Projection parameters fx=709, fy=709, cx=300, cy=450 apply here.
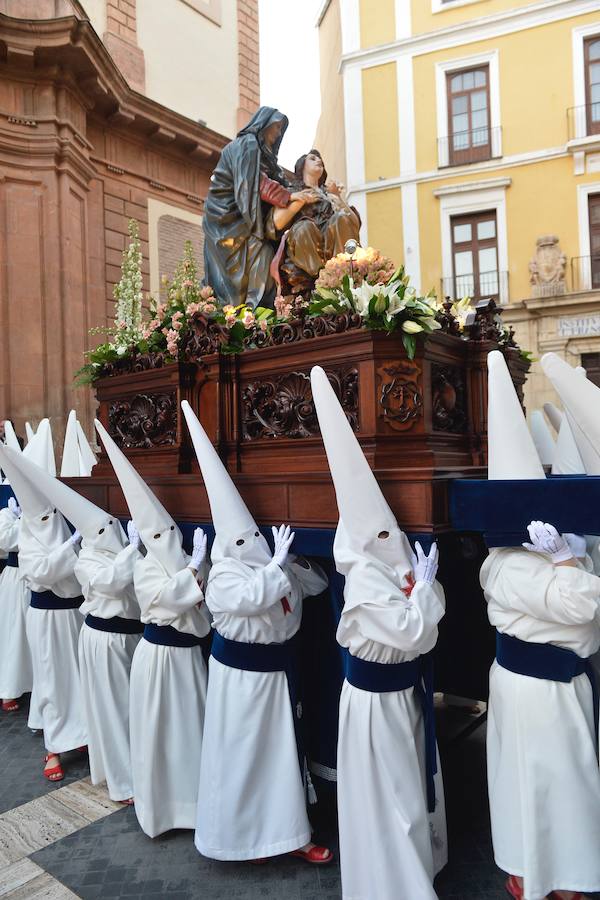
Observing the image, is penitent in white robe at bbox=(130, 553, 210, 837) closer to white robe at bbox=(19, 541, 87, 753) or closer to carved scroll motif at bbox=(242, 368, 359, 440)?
carved scroll motif at bbox=(242, 368, 359, 440)

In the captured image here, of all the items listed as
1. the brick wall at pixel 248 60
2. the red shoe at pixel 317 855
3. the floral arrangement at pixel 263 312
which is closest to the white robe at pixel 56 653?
the floral arrangement at pixel 263 312

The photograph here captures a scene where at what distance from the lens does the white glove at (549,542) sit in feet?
9.34

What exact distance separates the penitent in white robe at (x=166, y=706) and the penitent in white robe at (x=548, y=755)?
5.46ft

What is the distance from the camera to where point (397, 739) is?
3.05m

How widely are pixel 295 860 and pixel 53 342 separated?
873 cm

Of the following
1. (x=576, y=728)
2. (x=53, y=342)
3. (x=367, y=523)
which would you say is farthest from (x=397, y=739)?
(x=53, y=342)

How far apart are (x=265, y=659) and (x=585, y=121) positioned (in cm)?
1687

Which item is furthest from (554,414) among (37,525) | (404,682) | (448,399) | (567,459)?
(37,525)

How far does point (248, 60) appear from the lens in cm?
1504

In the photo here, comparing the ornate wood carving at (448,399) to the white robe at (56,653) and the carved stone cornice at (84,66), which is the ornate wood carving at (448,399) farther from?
the carved stone cornice at (84,66)

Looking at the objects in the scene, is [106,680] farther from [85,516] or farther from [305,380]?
[305,380]

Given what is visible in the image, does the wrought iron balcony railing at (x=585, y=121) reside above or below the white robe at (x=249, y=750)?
above

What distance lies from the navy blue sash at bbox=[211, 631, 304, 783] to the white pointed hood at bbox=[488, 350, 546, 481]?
1394 millimetres

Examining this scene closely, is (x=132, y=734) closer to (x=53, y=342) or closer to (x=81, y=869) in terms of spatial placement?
(x=81, y=869)
